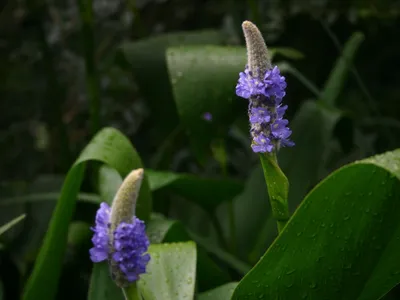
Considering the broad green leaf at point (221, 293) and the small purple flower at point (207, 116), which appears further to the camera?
the small purple flower at point (207, 116)

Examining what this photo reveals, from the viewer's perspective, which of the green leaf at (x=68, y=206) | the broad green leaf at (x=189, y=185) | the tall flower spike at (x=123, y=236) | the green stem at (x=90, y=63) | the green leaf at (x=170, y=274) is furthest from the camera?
the green stem at (x=90, y=63)

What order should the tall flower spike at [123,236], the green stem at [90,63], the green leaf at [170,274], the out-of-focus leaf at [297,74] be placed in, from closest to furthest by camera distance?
the tall flower spike at [123,236]
the green leaf at [170,274]
the out-of-focus leaf at [297,74]
the green stem at [90,63]

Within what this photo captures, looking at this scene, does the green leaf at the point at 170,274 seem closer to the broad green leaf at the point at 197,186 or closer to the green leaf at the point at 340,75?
the broad green leaf at the point at 197,186

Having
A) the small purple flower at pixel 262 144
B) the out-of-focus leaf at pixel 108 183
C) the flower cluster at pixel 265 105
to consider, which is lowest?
the out-of-focus leaf at pixel 108 183

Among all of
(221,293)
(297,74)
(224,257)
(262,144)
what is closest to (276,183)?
(262,144)

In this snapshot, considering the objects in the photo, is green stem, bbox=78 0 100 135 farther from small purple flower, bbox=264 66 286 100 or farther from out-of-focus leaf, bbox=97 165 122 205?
small purple flower, bbox=264 66 286 100

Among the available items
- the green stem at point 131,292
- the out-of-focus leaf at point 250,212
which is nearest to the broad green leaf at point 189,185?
the out-of-focus leaf at point 250,212
